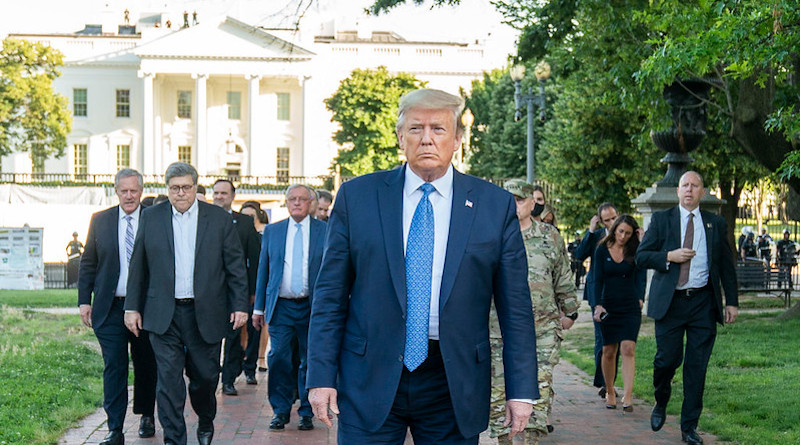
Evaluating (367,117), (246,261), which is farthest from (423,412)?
(367,117)

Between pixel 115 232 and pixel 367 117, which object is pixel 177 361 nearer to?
pixel 115 232

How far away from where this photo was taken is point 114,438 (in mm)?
7977

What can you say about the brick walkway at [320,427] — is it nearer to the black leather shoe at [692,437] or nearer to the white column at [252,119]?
the black leather shoe at [692,437]

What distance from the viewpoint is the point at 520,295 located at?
4.15m

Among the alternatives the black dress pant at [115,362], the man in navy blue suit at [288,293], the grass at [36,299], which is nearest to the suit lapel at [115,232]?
the black dress pant at [115,362]

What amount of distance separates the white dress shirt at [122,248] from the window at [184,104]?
80195 mm

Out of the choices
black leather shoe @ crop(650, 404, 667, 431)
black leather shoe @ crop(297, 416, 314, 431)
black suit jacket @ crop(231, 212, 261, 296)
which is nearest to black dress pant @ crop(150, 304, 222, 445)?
black leather shoe @ crop(297, 416, 314, 431)

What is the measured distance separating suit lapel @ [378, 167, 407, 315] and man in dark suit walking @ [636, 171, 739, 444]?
15.5ft

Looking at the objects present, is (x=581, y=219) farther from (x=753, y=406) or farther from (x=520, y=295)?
(x=520, y=295)

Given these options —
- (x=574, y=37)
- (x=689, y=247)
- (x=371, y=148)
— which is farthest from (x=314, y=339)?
(x=371, y=148)

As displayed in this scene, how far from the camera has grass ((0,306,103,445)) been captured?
28.4ft

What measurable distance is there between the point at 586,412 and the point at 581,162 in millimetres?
25991

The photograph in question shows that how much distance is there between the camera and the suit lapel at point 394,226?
399cm

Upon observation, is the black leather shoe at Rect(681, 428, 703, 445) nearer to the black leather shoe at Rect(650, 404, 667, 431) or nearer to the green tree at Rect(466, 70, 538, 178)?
the black leather shoe at Rect(650, 404, 667, 431)
